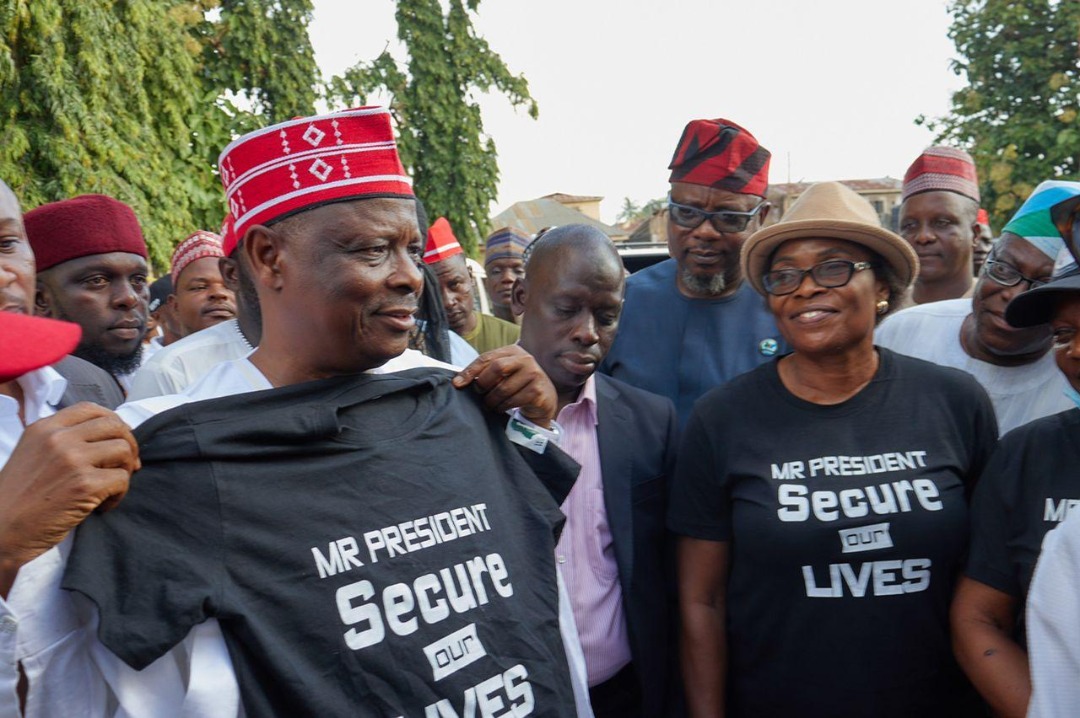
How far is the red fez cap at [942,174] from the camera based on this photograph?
15.5 ft

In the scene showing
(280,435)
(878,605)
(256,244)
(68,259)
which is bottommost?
(878,605)

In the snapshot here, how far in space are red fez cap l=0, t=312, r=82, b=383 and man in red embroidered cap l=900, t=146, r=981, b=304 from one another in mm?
4173

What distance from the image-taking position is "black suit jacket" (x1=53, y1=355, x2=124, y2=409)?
2848 millimetres

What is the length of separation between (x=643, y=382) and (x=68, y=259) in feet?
7.69

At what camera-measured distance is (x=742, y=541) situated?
262cm

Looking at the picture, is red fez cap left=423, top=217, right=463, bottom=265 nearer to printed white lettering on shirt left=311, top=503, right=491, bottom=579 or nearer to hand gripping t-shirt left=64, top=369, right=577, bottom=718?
hand gripping t-shirt left=64, top=369, right=577, bottom=718

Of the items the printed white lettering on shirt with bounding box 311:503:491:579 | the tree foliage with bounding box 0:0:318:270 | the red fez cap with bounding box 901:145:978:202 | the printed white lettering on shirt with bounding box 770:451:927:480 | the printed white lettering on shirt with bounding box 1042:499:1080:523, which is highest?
the tree foliage with bounding box 0:0:318:270

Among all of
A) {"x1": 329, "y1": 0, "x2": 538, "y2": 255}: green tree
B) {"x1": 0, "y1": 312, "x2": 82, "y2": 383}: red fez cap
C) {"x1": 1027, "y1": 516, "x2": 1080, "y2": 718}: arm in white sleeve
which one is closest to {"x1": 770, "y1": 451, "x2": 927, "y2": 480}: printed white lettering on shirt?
{"x1": 1027, "y1": 516, "x2": 1080, "y2": 718}: arm in white sleeve

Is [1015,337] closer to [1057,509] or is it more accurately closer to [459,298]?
[1057,509]

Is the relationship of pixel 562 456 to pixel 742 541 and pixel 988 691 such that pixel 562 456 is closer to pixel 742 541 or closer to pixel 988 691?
pixel 742 541

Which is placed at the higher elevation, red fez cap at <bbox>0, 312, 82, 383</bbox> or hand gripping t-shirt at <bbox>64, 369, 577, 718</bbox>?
red fez cap at <bbox>0, 312, 82, 383</bbox>

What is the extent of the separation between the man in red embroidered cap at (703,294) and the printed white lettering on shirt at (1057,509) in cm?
141

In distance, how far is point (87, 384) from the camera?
298cm

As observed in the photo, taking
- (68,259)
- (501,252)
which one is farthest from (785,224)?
(501,252)
